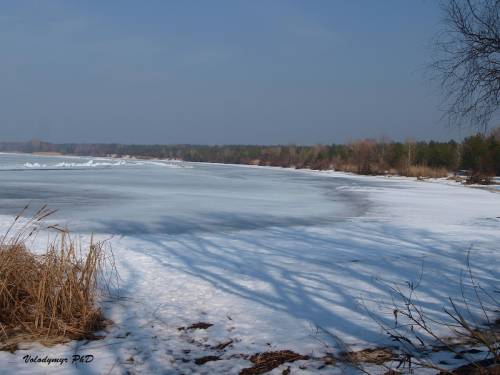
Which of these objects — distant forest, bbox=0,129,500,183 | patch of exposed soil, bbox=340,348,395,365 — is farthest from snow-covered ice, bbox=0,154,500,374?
distant forest, bbox=0,129,500,183

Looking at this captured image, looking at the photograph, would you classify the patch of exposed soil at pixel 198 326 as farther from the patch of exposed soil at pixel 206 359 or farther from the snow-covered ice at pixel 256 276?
the patch of exposed soil at pixel 206 359

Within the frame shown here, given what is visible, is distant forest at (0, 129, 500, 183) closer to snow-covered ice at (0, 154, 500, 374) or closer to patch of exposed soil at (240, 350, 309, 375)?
snow-covered ice at (0, 154, 500, 374)

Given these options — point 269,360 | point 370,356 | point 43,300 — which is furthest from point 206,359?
point 43,300

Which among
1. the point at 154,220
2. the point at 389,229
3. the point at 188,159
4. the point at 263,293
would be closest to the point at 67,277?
the point at 263,293

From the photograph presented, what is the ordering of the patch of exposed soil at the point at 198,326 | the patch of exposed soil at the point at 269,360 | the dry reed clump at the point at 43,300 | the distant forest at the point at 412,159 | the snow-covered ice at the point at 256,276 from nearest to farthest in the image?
the patch of exposed soil at the point at 269,360 < the snow-covered ice at the point at 256,276 < the dry reed clump at the point at 43,300 < the patch of exposed soil at the point at 198,326 < the distant forest at the point at 412,159

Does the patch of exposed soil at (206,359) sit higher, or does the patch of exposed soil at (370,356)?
the patch of exposed soil at (370,356)

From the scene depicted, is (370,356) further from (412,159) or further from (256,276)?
(412,159)

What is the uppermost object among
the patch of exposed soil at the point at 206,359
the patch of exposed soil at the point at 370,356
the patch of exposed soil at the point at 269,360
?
the patch of exposed soil at the point at 370,356

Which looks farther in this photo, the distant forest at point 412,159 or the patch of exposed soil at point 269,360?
the distant forest at point 412,159

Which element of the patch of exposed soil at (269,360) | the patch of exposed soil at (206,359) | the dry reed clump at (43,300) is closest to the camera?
the patch of exposed soil at (269,360)

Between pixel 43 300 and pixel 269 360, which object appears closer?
pixel 269 360

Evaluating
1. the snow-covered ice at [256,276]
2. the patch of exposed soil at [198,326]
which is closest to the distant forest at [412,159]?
the snow-covered ice at [256,276]

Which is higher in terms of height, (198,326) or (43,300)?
(43,300)

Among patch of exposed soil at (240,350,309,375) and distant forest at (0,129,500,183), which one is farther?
distant forest at (0,129,500,183)
